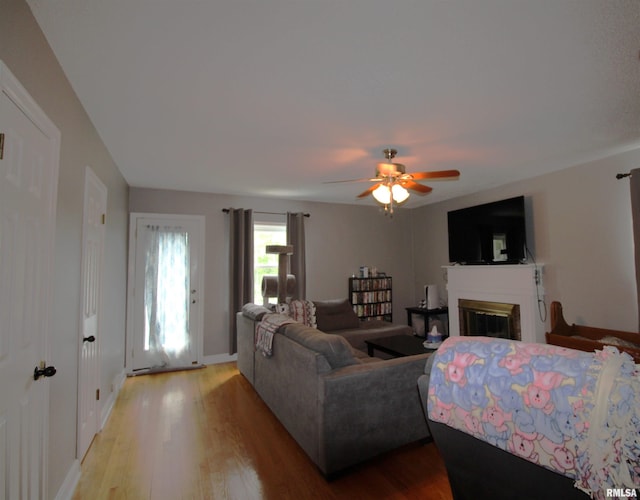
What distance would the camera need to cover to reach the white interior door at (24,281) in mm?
1206

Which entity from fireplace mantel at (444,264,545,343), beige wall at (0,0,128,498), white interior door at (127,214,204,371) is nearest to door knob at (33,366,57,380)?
beige wall at (0,0,128,498)

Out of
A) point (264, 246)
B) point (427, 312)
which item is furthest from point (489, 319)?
point (264, 246)

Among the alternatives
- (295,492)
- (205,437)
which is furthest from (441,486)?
(205,437)

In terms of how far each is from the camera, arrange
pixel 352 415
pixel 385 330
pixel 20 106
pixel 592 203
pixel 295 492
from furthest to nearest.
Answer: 1. pixel 385 330
2. pixel 592 203
3. pixel 352 415
4. pixel 295 492
5. pixel 20 106

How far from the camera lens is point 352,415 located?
211cm

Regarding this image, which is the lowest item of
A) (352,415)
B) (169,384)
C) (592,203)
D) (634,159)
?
(169,384)

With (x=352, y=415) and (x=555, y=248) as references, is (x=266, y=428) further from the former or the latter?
(x=555, y=248)

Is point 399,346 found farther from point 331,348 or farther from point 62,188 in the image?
point 62,188

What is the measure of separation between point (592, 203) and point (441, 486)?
3.38 metres

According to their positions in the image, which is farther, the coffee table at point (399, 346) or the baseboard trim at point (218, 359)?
the baseboard trim at point (218, 359)

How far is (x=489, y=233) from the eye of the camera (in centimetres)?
452

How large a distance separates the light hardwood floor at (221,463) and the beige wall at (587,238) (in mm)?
2567

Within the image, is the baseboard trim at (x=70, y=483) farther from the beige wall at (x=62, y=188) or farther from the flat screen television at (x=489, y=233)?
the flat screen television at (x=489, y=233)

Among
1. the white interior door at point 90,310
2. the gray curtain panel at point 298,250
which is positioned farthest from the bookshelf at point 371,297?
the white interior door at point 90,310
